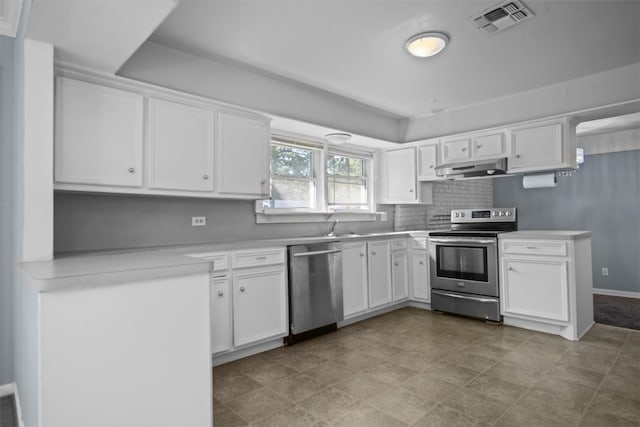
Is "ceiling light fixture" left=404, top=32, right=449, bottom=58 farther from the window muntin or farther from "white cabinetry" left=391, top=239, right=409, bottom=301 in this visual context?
"white cabinetry" left=391, top=239, right=409, bottom=301

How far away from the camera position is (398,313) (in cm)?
447

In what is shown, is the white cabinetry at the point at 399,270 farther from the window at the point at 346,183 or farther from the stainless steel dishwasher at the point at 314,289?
the stainless steel dishwasher at the point at 314,289

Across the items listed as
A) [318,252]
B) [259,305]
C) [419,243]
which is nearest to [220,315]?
[259,305]

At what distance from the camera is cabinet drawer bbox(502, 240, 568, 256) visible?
11.4 feet

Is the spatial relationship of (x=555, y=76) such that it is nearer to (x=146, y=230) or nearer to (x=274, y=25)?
(x=274, y=25)

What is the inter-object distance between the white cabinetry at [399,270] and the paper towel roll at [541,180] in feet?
5.15

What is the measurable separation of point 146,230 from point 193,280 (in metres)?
1.69

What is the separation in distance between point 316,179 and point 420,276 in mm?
1788

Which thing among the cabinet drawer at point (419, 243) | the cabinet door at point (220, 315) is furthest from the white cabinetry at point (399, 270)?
the cabinet door at point (220, 315)

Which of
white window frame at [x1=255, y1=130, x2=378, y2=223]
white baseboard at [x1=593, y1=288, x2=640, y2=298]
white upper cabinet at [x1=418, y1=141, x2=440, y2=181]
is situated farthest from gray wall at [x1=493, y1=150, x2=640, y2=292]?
white window frame at [x1=255, y1=130, x2=378, y2=223]

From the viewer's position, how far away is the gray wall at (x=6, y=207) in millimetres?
2486

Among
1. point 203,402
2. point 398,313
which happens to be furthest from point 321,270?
point 203,402

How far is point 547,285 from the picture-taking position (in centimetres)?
355

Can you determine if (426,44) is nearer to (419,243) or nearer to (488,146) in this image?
(488,146)
